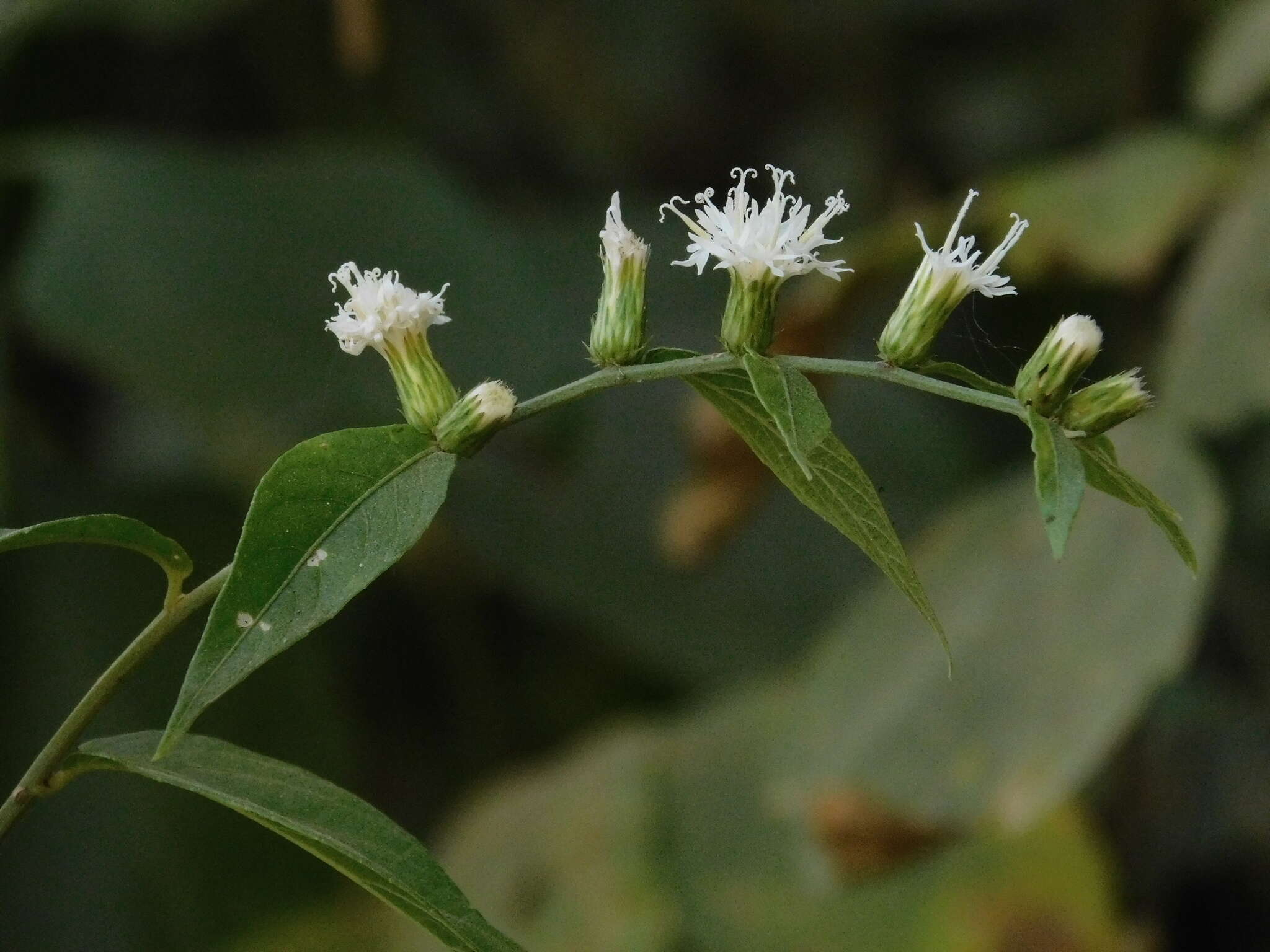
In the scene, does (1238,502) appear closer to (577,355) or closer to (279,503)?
(577,355)

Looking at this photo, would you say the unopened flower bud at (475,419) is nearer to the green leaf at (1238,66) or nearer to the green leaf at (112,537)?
the green leaf at (112,537)

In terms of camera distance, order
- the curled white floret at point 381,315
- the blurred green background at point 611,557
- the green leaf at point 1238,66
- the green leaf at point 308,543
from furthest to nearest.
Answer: the green leaf at point 1238,66, the blurred green background at point 611,557, the curled white floret at point 381,315, the green leaf at point 308,543

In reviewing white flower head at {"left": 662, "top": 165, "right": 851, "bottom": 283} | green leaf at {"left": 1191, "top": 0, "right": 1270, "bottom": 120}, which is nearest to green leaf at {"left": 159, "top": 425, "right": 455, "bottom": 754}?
white flower head at {"left": 662, "top": 165, "right": 851, "bottom": 283}

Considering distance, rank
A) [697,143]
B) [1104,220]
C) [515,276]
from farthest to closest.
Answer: [697,143] → [515,276] → [1104,220]

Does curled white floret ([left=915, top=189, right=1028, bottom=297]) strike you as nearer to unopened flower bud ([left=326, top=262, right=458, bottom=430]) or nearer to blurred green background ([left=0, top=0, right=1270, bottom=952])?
unopened flower bud ([left=326, top=262, right=458, bottom=430])

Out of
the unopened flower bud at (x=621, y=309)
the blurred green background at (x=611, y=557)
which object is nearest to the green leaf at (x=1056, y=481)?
the unopened flower bud at (x=621, y=309)

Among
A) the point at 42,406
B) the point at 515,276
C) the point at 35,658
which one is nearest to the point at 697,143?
the point at 515,276
